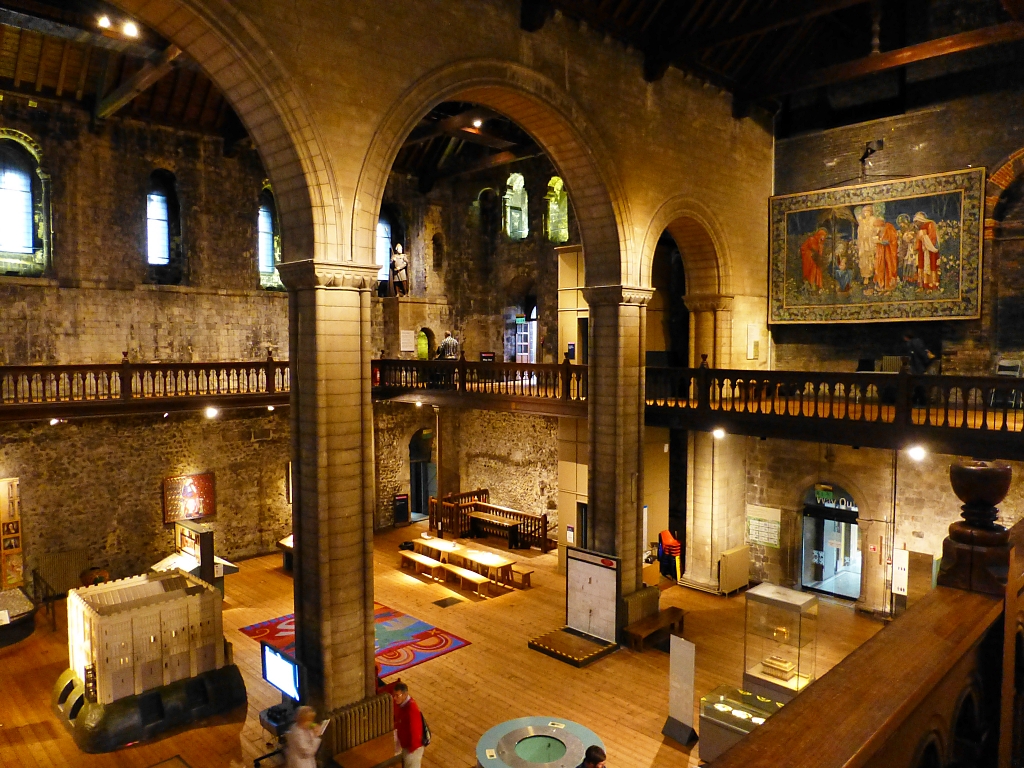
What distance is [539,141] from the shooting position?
12023mm

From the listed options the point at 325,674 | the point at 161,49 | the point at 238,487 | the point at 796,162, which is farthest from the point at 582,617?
the point at 161,49

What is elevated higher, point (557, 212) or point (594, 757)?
point (557, 212)

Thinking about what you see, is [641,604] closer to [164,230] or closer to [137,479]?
[137,479]

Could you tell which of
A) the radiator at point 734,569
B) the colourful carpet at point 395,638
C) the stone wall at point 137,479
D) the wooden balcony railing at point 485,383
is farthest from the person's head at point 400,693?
the stone wall at point 137,479

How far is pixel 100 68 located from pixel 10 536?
938 cm

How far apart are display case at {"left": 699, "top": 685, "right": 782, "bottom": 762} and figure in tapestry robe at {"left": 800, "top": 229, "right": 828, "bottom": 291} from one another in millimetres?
9251

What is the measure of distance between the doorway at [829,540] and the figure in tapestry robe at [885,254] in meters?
4.15

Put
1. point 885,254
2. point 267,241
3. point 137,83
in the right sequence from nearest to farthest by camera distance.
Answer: point 137,83 → point 885,254 → point 267,241

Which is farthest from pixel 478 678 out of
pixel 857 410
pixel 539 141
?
pixel 539 141

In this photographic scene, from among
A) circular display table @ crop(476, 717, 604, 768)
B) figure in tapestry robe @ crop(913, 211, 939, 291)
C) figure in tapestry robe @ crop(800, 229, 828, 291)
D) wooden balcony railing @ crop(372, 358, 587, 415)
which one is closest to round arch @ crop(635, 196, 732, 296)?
figure in tapestry robe @ crop(800, 229, 828, 291)

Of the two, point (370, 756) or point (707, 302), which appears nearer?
point (370, 756)

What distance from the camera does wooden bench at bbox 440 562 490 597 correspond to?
14.9 meters

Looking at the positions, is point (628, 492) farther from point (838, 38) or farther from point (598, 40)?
point (838, 38)

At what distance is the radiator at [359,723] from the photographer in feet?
28.0
